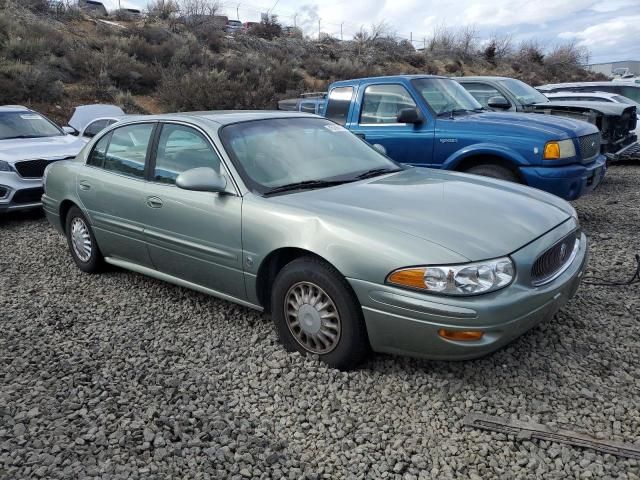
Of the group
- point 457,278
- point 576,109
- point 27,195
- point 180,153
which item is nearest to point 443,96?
point 576,109

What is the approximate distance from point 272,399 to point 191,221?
1402 mm

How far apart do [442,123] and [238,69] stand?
17.6 meters

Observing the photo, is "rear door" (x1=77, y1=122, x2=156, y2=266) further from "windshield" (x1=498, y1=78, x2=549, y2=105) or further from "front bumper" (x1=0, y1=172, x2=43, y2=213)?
"windshield" (x1=498, y1=78, x2=549, y2=105)

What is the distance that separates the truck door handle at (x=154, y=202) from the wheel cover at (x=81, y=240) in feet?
3.93

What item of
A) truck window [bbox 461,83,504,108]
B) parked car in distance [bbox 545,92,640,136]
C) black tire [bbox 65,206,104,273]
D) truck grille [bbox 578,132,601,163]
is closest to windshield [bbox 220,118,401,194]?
black tire [bbox 65,206,104,273]

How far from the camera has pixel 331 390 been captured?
3.14m

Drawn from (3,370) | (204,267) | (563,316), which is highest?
(204,267)

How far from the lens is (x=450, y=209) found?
130 inches

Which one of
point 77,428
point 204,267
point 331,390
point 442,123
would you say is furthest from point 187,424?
point 442,123

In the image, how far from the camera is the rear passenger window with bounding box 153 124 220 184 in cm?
390

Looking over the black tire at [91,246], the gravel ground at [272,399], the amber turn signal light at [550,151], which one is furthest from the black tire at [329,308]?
the amber turn signal light at [550,151]

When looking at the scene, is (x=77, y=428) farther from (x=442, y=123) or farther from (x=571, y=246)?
(x=442, y=123)

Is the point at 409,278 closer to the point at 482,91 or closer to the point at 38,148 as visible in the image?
the point at 38,148

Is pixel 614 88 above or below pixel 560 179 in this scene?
above
